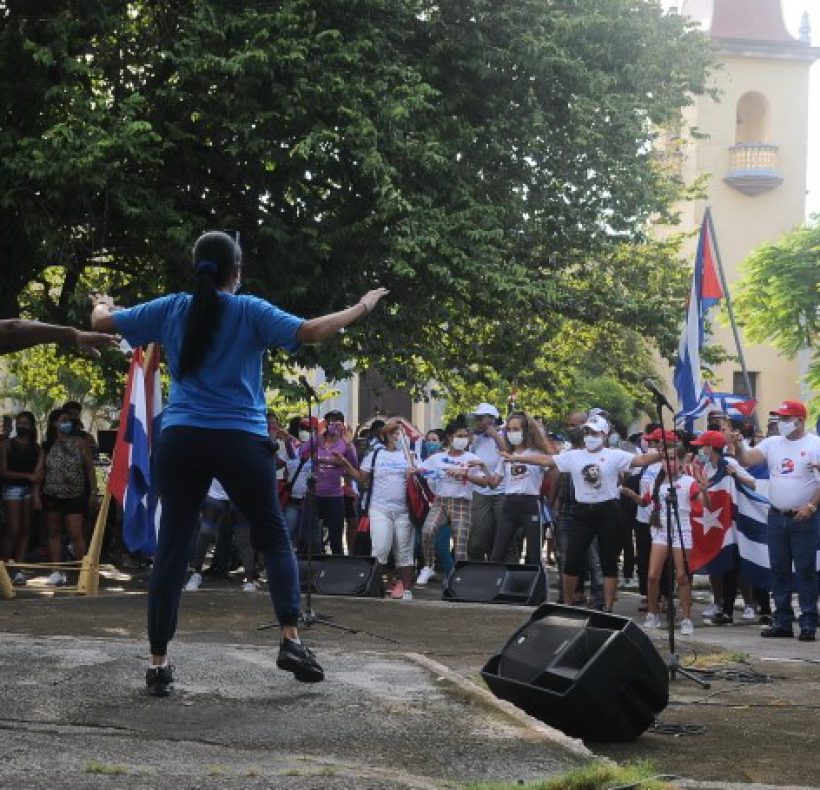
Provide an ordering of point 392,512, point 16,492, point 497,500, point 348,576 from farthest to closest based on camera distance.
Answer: point 16,492
point 497,500
point 392,512
point 348,576

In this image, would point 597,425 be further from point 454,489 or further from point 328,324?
point 328,324

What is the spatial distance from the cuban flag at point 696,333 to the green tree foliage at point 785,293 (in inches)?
934

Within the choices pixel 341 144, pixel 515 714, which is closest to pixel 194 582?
pixel 341 144

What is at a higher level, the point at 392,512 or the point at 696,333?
the point at 696,333

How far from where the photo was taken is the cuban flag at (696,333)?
56.4ft

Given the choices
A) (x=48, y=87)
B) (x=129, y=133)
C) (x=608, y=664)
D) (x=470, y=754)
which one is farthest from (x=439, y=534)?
(x=470, y=754)

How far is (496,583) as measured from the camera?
15156 millimetres

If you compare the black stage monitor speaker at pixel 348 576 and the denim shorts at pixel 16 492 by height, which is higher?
the denim shorts at pixel 16 492

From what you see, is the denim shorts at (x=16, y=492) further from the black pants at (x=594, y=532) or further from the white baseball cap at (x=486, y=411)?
the black pants at (x=594, y=532)

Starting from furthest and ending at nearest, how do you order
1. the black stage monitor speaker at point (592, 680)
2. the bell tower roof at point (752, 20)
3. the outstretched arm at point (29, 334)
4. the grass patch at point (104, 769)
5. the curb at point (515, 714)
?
the bell tower roof at point (752, 20)
the black stage monitor speaker at point (592, 680)
the outstretched arm at point (29, 334)
the curb at point (515, 714)
the grass patch at point (104, 769)

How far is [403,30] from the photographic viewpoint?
21.1 m

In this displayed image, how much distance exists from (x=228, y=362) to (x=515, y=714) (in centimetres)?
190

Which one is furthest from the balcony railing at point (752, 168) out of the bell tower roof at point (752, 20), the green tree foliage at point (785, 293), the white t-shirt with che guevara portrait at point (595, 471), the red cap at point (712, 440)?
the white t-shirt with che guevara portrait at point (595, 471)

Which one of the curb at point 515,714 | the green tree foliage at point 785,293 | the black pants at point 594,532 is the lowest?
the curb at point 515,714
